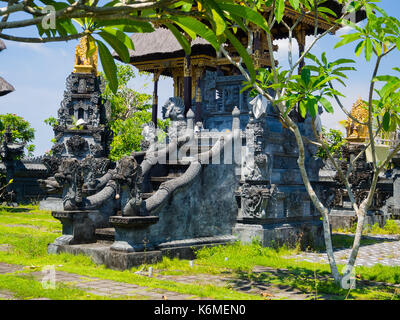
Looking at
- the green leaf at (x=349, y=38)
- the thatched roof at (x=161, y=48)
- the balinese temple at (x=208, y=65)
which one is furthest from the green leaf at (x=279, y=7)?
the thatched roof at (x=161, y=48)

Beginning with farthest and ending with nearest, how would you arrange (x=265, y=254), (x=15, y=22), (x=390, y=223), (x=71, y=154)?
(x=71, y=154)
(x=390, y=223)
(x=265, y=254)
(x=15, y=22)

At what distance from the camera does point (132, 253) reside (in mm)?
9227

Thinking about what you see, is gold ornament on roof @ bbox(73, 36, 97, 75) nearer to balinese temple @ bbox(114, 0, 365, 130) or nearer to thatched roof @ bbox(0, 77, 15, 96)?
balinese temple @ bbox(114, 0, 365, 130)

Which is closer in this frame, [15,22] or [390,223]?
[15,22]

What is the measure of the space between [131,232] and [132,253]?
447 millimetres

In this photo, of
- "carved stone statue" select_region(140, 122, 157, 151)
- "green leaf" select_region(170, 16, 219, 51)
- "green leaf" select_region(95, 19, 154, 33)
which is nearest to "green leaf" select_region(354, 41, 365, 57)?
"green leaf" select_region(170, 16, 219, 51)

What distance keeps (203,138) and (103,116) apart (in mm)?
12740

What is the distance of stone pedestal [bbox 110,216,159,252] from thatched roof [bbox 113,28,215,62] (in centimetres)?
1219

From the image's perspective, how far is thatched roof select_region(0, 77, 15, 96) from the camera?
821 inches

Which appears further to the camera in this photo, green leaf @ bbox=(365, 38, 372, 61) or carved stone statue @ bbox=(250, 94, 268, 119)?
carved stone statue @ bbox=(250, 94, 268, 119)

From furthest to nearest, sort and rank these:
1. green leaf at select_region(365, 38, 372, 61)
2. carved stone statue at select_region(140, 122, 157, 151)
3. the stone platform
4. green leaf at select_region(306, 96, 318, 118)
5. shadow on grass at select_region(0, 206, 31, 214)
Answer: shadow on grass at select_region(0, 206, 31, 214) → carved stone statue at select_region(140, 122, 157, 151) → the stone platform → green leaf at select_region(306, 96, 318, 118) → green leaf at select_region(365, 38, 372, 61)

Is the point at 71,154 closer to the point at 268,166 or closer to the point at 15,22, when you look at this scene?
the point at 268,166

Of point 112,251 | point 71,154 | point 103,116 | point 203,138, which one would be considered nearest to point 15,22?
point 112,251

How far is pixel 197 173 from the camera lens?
11555mm
